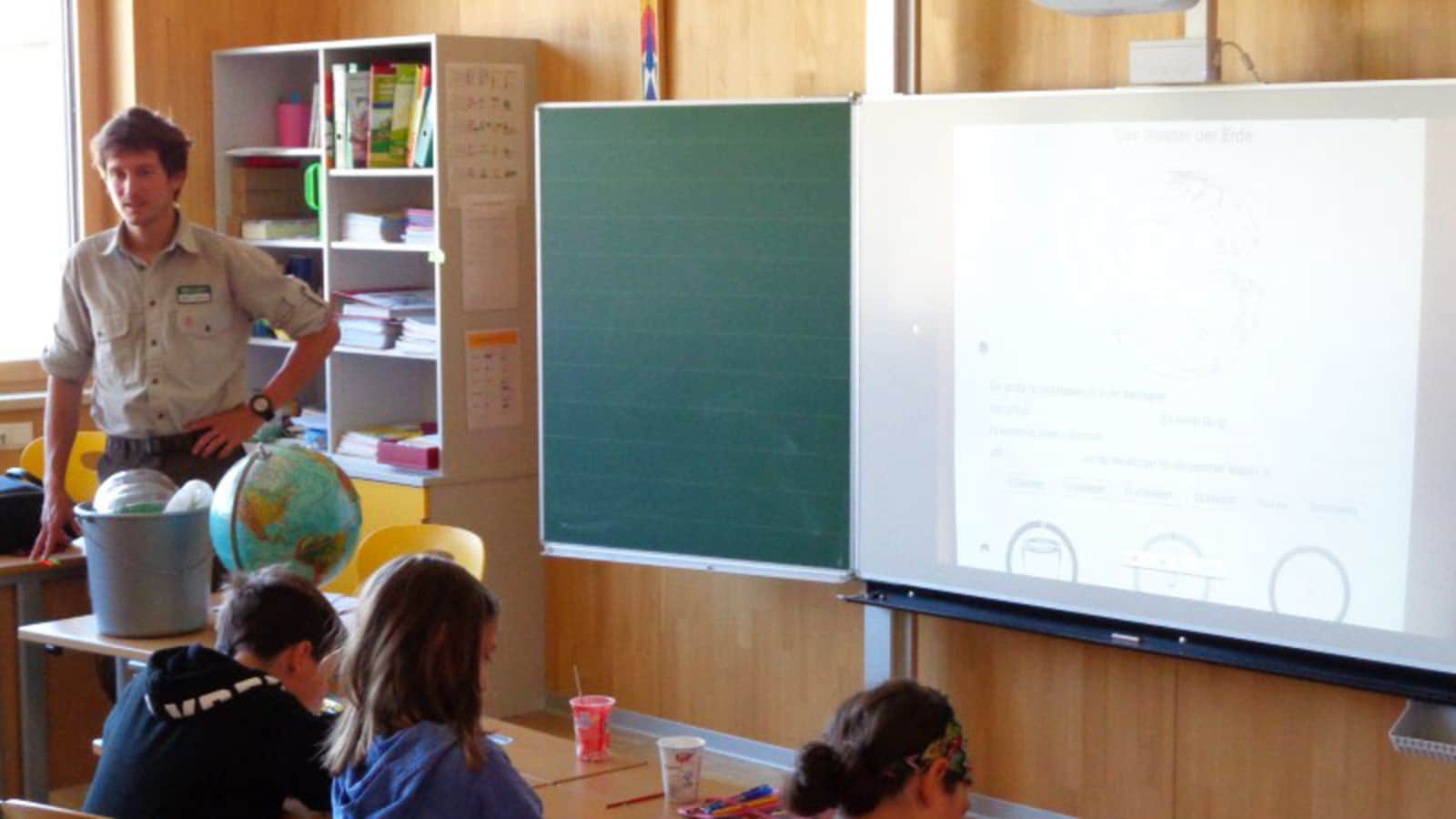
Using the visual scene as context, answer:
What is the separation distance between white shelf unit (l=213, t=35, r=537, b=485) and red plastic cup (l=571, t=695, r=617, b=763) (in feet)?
9.51

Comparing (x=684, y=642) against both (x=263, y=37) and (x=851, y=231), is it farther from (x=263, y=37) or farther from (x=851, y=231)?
(x=263, y=37)

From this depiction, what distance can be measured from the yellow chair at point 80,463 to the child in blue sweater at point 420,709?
9.62 ft

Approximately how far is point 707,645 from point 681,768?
3000 mm

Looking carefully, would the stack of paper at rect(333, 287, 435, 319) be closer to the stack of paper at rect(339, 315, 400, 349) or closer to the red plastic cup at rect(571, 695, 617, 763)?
the stack of paper at rect(339, 315, 400, 349)

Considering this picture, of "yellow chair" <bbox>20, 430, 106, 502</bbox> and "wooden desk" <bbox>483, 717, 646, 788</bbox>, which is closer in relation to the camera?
"wooden desk" <bbox>483, 717, 646, 788</bbox>

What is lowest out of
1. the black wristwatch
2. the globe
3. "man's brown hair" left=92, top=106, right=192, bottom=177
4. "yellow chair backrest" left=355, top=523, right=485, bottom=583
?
"yellow chair backrest" left=355, top=523, right=485, bottom=583

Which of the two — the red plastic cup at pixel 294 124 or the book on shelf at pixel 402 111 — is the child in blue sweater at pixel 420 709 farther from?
the red plastic cup at pixel 294 124

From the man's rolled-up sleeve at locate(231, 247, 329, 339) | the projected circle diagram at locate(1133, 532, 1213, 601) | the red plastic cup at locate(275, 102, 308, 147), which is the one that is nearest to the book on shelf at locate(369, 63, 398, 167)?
the red plastic cup at locate(275, 102, 308, 147)

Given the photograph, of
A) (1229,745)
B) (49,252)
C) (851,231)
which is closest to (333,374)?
(49,252)

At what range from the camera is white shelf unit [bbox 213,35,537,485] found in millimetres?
5926

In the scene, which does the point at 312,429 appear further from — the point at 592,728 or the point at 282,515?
the point at 592,728

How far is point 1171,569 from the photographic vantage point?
430 cm

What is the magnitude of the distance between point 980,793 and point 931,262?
4.91ft

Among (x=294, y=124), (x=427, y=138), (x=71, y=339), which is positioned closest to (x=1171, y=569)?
(x=71, y=339)
